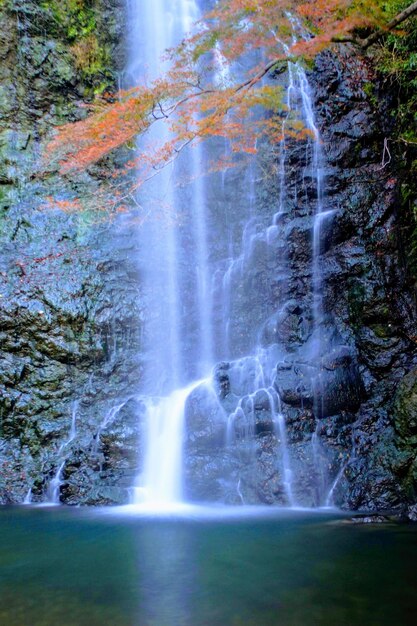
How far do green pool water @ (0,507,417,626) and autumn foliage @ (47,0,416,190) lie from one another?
18.2 feet

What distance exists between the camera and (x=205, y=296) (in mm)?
11633

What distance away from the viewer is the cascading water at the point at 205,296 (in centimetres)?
838

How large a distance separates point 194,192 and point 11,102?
5.19 metres

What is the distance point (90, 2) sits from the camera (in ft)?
46.0

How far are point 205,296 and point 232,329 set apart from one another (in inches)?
47.1

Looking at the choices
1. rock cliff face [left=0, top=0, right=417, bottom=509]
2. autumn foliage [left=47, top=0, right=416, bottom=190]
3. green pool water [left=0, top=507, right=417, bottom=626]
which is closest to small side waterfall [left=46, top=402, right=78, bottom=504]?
rock cliff face [left=0, top=0, right=417, bottom=509]

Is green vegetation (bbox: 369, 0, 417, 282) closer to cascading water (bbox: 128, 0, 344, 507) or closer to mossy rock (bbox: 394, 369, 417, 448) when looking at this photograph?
cascading water (bbox: 128, 0, 344, 507)

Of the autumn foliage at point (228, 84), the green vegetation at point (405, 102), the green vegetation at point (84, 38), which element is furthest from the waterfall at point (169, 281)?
the green vegetation at point (405, 102)

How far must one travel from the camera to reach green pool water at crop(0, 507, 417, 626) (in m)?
3.80

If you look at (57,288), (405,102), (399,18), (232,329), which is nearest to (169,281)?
(232,329)

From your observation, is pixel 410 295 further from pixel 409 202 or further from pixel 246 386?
pixel 246 386

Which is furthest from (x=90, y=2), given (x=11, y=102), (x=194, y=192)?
(x=194, y=192)

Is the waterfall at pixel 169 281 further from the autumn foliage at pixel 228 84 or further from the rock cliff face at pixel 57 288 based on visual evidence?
the autumn foliage at pixel 228 84

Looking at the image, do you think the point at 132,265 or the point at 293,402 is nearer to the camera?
the point at 293,402
